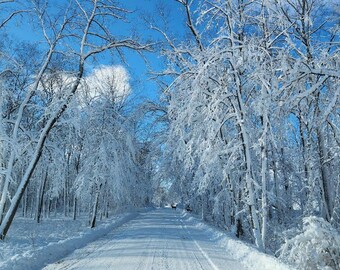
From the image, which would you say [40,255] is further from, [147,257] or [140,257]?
[147,257]

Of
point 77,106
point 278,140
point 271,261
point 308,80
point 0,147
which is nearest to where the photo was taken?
point 271,261

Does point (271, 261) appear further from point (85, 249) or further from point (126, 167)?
point (126, 167)

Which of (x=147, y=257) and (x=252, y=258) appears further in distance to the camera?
(x=147, y=257)

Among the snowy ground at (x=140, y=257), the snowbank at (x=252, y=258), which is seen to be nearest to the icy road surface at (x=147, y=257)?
the snowy ground at (x=140, y=257)

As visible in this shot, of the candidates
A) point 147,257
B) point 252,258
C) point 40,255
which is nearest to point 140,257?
point 147,257

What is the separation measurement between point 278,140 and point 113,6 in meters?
9.40

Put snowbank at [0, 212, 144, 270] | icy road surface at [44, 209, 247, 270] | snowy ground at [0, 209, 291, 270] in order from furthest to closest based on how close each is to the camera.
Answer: icy road surface at [44, 209, 247, 270]
snowy ground at [0, 209, 291, 270]
snowbank at [0, 212, 144, 270]

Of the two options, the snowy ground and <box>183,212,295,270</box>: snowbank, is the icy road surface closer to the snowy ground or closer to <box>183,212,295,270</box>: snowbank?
the snowy ground

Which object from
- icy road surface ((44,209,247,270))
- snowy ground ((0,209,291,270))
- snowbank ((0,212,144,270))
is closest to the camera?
snowbank ((0,212,144,270))

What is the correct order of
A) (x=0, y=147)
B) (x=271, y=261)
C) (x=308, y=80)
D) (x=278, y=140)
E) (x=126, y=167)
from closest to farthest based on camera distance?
(x=271, y=261) < (x=308, y=80) < (x=278, y=140) < (x=0, y=147) < (x=126, y=167)

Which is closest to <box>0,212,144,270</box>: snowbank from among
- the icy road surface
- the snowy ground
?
the snowy ground

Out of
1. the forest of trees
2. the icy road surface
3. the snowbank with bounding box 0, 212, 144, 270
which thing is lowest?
the icy road surface

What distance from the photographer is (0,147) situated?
13.4 m

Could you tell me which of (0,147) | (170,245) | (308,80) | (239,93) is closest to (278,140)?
(308,80)
